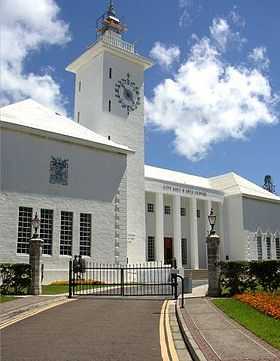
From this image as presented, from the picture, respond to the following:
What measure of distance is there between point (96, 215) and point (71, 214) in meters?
1.76

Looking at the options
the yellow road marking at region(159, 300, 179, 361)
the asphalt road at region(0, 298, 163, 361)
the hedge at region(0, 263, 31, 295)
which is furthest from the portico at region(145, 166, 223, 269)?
the yellow road marking at region(159, 300, 179, 361)

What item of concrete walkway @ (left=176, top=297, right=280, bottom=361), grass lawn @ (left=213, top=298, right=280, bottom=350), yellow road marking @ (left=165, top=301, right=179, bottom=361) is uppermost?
grass lawn @ (left=213, top=298, right=280, bottom=350)

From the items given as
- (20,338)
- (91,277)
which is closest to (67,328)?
(20,338)

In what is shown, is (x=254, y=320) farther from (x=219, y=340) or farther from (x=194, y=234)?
(x=194, y=234)

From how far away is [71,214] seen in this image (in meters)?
27.1

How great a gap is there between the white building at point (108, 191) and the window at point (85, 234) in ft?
0.20

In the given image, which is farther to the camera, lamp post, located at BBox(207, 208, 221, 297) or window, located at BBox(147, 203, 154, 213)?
window, located at BBox(147, 203, 154, 213)

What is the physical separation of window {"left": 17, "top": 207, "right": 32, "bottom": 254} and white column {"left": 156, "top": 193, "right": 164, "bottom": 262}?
45.6 ft

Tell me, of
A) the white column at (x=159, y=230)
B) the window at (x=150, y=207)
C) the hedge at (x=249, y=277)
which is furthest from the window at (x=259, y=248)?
the hedge at (x=249, y=277)

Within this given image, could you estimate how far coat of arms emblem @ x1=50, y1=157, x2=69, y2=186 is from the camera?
26500 mm

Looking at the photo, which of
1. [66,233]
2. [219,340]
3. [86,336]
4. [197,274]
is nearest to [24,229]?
[66,233]

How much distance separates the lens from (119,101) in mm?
34969

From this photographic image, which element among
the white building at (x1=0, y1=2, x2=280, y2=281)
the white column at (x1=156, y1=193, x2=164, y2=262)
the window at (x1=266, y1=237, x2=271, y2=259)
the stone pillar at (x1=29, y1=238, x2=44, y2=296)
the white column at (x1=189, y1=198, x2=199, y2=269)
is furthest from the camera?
the window at (x1=266, y1=237, x2=271, y2=259)

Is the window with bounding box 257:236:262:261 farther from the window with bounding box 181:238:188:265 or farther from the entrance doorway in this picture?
the entrance doorway
